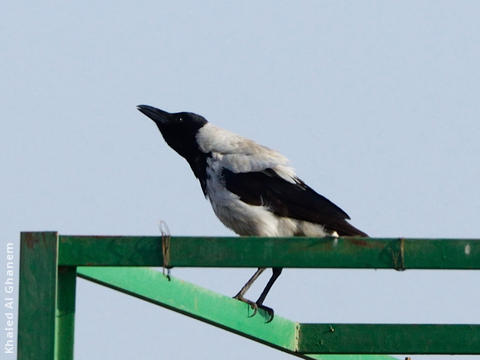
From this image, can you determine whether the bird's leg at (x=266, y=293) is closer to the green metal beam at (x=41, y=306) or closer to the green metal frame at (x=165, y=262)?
the green metal frame at (x=165, y=262)

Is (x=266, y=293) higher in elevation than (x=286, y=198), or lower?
lower

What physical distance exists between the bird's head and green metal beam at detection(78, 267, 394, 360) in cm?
284

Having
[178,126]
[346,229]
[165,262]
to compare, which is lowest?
[165,262]

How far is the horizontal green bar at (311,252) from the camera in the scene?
165 inches

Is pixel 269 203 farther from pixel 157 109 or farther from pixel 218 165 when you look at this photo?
pixel 157 109

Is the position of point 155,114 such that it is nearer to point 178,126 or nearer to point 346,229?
point 178,126

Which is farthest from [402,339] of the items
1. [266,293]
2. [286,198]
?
[286,198]

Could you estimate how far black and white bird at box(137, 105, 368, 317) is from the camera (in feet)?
24.8

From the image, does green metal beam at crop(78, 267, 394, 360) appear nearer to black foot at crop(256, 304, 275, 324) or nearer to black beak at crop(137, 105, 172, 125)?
black foot at crop(256, 304, 275, 324)

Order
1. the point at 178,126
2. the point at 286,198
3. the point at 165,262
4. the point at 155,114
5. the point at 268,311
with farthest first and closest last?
the point at 155,114
the point at 178,126
the point at 286,198
the point at 268,311
the point at 165,262

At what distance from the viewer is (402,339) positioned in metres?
5.35

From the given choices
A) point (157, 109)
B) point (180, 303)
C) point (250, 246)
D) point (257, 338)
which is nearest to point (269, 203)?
point (157, 109)

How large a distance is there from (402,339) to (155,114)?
4.01m

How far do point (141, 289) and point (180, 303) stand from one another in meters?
0.25
